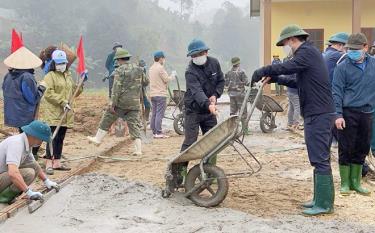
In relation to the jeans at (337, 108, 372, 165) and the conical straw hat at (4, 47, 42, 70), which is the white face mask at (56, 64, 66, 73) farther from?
the jeans at (337, 108, 372, 165)

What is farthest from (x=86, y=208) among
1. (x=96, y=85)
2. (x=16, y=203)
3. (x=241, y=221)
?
(x=96, y=85)

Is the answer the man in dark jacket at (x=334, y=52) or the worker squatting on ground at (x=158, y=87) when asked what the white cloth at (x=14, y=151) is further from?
the worker squatting on ground at (x=158, y=87)

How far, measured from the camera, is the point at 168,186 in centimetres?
613

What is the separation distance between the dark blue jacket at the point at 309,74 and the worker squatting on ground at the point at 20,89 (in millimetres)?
3450

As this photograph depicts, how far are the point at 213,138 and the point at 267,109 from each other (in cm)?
657

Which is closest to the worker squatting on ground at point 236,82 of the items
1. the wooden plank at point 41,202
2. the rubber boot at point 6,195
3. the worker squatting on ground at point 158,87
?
the worker squatting on ground at point 158,87

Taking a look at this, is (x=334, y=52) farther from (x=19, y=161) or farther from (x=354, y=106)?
(x=19, y=161)

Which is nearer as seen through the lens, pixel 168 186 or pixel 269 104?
pixel 168 186

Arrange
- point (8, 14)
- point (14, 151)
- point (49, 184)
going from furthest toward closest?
point (8, 14)
point (49, 184)
point (14, 151)

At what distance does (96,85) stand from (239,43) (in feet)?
118

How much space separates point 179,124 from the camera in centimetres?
1280

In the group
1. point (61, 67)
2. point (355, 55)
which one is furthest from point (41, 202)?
point (355, 55)

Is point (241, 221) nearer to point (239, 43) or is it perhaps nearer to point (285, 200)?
point (285, 200)

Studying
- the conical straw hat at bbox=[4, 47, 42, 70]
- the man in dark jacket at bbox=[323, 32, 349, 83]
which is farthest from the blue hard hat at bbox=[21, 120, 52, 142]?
the man in dark jacket at bbox=[323, 32, 349, 83]
